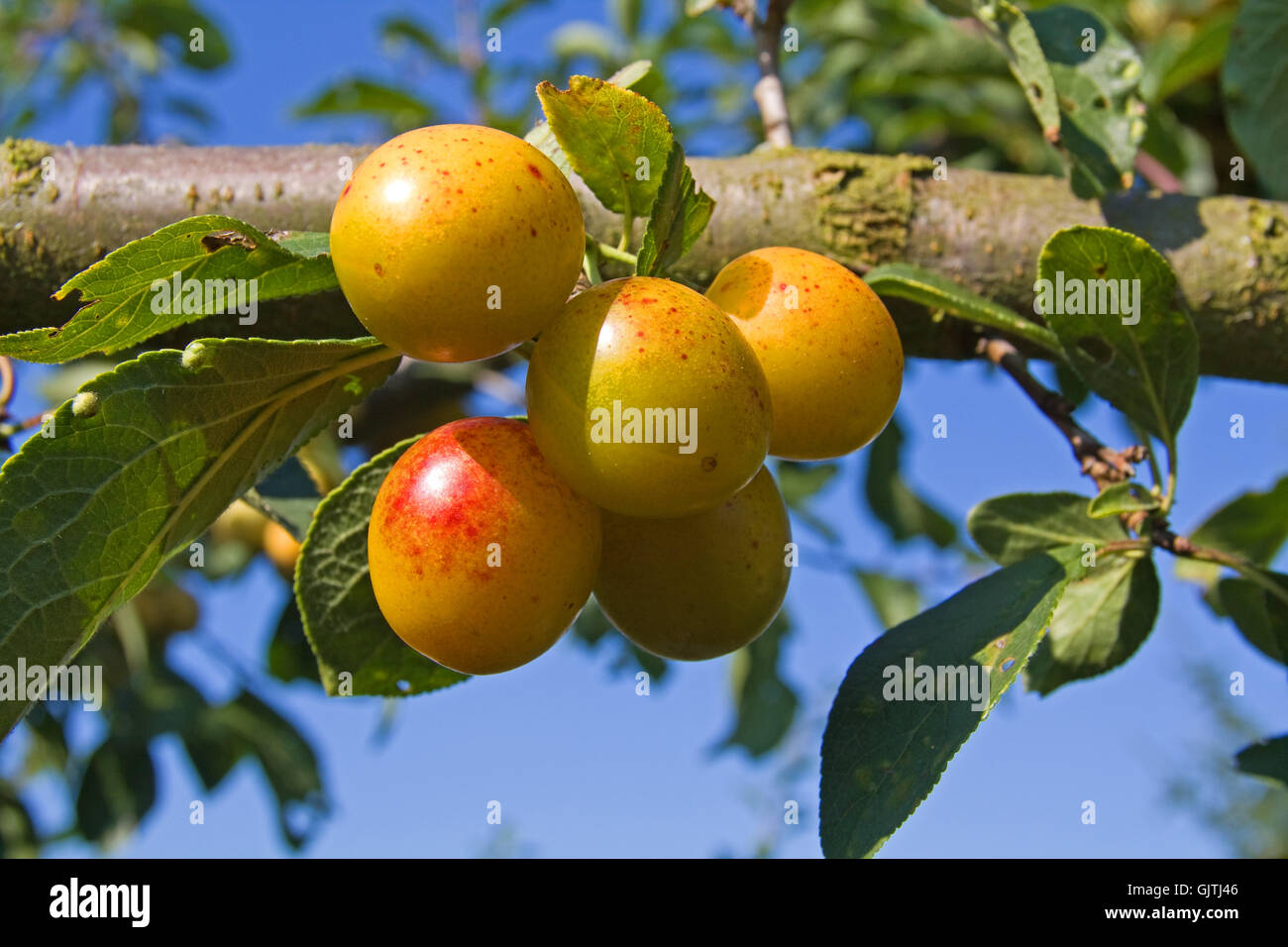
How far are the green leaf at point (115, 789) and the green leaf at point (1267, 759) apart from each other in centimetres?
241

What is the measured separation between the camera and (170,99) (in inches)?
157

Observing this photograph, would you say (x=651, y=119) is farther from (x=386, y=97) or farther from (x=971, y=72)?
(x=386, y=97)

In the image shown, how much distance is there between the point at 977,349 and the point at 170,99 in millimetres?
3482

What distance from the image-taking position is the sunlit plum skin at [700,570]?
97 centimetres

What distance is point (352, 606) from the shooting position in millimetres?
1136

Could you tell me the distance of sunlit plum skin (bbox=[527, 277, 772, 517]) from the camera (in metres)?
0.79

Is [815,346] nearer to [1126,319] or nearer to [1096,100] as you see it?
[1126,319]

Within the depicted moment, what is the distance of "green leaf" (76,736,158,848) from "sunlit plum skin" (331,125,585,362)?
236cm

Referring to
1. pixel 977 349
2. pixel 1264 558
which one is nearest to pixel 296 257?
pixel 977 349

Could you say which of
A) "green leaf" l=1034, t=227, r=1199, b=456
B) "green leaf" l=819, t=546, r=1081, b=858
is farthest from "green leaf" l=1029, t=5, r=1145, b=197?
"green leaf" l=819, t=546, r=1081, b=858

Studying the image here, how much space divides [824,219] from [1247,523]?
0.84 meters

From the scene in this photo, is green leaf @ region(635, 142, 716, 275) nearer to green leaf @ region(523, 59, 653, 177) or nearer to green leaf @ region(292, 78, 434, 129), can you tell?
green leaf @ region(523, 59, 653, 177)

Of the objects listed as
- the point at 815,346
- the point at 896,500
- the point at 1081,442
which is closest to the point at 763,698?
the point at 896,500
